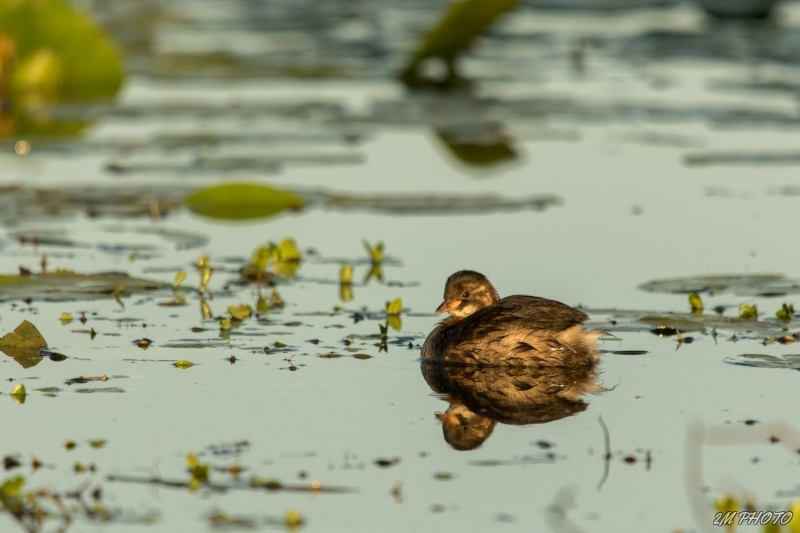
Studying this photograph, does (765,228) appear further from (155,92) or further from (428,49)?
(155,92)

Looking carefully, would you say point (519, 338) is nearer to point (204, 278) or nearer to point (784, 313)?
point (784, 313)

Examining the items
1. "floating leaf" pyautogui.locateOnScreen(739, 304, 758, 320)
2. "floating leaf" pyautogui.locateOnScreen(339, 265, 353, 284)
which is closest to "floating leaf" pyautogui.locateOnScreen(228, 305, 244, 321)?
"floating leaf" pyautogui.locateOnScreen(339, 265, 353, 284)

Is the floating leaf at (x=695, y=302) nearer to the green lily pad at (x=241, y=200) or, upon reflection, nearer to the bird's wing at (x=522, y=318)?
the bird's wing at (x=522, y=318)

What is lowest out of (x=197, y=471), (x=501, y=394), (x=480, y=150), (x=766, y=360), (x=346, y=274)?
(x=197, y=471)

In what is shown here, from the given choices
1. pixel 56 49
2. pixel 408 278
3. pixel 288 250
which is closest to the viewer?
pixel 408 278

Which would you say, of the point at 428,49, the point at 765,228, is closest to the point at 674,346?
the point at 765,228

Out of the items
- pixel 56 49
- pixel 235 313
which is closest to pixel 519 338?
pixel 235 313

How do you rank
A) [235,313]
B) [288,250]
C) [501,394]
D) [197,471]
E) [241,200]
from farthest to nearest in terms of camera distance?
[241,200] → [288,250] → [235,313] → [501,394] → [197,471]

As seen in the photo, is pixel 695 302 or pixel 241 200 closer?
pixel 695 302

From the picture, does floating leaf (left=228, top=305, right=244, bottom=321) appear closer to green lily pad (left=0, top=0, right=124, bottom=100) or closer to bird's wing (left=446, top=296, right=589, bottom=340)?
bird's wing (left=446, top=296, right=589, bottom=340)
